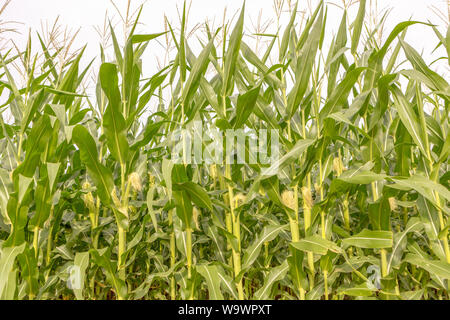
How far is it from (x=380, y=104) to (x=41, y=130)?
1.62 m

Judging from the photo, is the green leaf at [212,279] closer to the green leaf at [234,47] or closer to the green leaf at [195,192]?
the green leaf at [195,192]

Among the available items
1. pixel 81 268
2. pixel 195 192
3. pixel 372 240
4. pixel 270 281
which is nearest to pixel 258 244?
pixel 270 281

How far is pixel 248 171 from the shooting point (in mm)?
2156

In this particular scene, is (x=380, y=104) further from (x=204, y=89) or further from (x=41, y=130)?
(x=41, y=130)

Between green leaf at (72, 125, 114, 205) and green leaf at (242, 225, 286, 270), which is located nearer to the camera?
green leaf at (72, 125, 114, 205)

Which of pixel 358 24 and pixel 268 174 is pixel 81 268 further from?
pixel 358 24

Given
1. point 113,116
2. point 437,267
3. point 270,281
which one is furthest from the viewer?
point 270,281

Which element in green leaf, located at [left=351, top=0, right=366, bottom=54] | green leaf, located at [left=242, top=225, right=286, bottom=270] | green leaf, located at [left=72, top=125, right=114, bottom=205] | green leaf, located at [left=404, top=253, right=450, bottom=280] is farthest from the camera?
green leaf, located at [left=351, top=0, right=366, bottom=54]

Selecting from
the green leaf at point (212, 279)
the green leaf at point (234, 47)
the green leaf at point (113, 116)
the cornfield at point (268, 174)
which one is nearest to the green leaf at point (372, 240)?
the cornfield at point (268, 174)

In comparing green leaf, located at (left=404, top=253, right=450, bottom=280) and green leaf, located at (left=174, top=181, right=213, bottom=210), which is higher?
green leaf, located at (left=174, top=181, right=213, bottom=210)

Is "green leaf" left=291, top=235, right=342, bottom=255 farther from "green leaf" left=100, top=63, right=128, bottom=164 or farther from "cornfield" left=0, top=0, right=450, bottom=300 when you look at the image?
"green leaf" left=100, top=63, right=128, bottom=164

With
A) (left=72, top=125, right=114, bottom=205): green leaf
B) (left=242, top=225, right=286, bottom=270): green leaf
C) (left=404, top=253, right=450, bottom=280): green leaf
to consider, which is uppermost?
(left=72, top=125, right=114, bottom=205): green leaf

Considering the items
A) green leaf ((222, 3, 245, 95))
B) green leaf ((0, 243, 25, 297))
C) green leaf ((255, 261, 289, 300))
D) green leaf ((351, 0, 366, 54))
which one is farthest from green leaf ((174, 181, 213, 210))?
green leaf ((351, 0, 366, 54))
